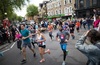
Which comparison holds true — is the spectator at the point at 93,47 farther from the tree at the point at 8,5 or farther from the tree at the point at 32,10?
the tree at the point at 32,10

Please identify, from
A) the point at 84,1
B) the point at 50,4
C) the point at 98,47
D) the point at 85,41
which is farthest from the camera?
the point at 50,4

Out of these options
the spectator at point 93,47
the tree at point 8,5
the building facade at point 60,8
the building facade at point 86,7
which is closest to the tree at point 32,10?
the building facade at point 60,8

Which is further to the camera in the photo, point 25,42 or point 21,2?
point 21,2

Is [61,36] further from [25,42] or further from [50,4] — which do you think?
[50,4]

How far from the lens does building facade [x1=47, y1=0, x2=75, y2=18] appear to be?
52094 millimetres

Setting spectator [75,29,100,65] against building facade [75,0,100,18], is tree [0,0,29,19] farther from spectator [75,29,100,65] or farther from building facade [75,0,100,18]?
spectator [75,29,100,65]

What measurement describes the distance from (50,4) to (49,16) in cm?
455

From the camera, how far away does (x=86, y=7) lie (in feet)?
137

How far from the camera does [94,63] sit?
356 cm

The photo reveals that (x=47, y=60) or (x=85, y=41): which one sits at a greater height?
(x=85, y=41)

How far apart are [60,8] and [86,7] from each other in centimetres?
1729

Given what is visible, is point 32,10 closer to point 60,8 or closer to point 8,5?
point 60,8

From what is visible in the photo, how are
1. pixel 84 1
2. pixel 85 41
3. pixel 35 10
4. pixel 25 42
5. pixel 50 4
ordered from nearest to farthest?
1. pixel 85 41
2. pixel 25 42
3. pixel 84 1
4. pixel 50 4
5. pixel 35 10

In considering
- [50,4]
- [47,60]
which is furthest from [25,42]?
[50,4]
